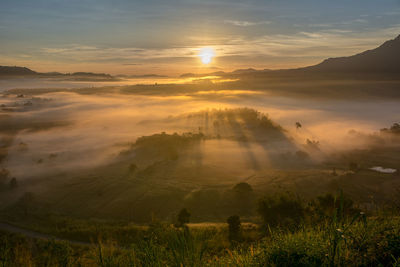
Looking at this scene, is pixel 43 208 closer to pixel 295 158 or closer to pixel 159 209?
pixel 159 209

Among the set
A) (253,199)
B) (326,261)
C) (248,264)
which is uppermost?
(326,261)

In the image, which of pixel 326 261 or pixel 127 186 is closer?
pixel 326 261

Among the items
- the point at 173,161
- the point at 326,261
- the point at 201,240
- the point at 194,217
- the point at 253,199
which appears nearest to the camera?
the point at 326,261

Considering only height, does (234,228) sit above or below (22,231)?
above

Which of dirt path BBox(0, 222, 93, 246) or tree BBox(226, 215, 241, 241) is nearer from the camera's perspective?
tree BBox(226, 215, 241, 241)

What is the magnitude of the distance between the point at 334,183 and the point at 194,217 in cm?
4749

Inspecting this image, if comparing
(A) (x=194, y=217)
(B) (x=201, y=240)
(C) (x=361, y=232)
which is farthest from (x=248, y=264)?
(A) (x=194, y=217)

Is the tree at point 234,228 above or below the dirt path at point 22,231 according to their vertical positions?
above

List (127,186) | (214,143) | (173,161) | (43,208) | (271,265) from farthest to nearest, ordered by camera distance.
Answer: (214,143) → (173,161) → (127,186) → (43,208) → (271,265)

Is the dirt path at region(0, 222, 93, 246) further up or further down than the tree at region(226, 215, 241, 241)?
further down

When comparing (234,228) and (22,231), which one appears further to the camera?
(22,231)

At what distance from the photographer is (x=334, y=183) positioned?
98125 mm

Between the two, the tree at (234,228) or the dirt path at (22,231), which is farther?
the dirt path at (22,231)

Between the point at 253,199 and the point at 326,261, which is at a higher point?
the point at 326,261
